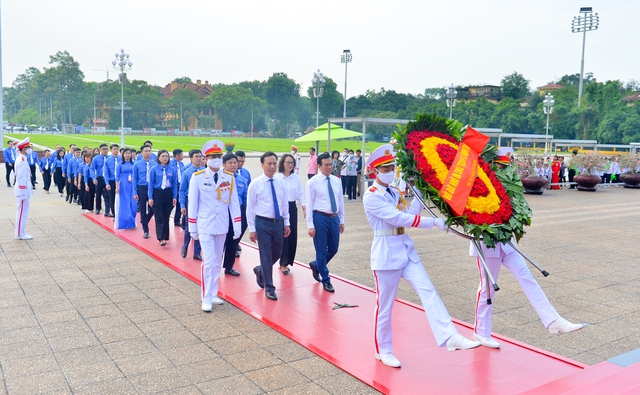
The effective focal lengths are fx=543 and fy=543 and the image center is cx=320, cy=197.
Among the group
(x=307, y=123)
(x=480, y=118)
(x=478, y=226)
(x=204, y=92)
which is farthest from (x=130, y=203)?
(x=204, y=92)

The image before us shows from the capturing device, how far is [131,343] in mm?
5262

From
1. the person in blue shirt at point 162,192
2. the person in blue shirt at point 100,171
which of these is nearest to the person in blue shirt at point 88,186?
the person in blue shirt at point 100,171

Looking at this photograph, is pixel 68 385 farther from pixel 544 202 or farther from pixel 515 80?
pixel 515 80

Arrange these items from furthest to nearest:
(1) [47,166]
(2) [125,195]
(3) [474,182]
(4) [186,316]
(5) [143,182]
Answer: (1) [47,166] → (2) [125,195] → (5) [143,182] → (4) [186,316] → (3) [474,182]

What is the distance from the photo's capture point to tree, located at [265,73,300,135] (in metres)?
112

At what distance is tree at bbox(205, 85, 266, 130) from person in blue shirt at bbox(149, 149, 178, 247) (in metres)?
89.1

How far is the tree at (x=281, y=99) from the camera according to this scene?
112188mm

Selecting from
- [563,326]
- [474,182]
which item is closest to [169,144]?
[474,182]

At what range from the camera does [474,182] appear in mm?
4633

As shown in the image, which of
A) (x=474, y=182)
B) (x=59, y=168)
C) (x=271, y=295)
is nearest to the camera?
(x=474, y=182)

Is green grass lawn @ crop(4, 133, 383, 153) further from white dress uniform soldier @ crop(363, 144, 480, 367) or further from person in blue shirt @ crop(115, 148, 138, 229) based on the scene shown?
white dress uniform soldier @ crop(363, 144, 480, 367)

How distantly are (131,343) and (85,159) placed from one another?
10.8 metres

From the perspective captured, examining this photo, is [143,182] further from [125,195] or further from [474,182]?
[474,182]

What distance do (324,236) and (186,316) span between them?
78.6 inches
